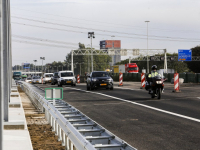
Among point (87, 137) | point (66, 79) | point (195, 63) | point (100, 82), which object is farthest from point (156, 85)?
point (195, 63)

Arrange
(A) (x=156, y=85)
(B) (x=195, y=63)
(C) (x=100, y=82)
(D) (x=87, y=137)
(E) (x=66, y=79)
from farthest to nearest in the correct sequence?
(B) (x=195, y=63), (E) (x=66, y=79), (C) (x=100, y=82), (A) (x=156, y=85), (D) (x=87, y=137)

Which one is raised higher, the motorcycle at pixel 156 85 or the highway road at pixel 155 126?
the motorcycle at pixel 156 85

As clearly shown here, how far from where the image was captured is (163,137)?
8.79 metres

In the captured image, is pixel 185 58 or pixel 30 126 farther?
pixel 185 58

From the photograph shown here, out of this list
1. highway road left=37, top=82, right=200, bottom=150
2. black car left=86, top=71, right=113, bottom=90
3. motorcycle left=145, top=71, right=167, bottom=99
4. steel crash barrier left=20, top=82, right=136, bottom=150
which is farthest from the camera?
black car left=86, top=71, right=113, bottom=90

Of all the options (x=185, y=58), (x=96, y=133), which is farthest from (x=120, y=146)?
(x=185, y=58)

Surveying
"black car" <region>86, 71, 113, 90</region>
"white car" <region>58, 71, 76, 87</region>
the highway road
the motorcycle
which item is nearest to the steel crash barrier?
the highway road

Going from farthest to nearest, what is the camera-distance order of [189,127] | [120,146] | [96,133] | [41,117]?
[41,117], [189,127], [96,133], [120,146]

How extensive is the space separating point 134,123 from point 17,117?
3.18 metres

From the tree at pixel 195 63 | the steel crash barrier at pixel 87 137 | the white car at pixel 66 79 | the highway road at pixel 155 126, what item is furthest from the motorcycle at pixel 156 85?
the tree at pixel 195 63

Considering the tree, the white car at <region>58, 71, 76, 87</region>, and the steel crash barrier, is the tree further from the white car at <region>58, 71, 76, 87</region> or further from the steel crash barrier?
the steel crash barrier

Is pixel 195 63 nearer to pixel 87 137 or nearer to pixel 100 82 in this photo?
pixel 100 82

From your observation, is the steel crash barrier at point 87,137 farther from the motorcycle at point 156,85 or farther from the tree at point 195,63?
the tree at point 195,63

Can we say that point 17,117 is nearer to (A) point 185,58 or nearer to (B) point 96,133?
(B) point 96,133
